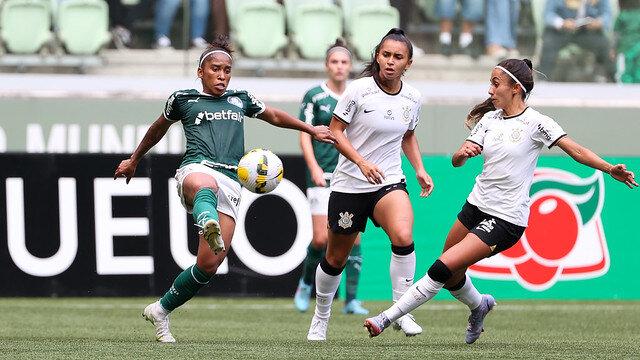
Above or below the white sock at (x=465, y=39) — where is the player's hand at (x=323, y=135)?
above

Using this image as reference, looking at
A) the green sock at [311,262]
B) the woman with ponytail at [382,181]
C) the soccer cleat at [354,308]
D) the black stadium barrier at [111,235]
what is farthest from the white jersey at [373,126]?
the black stadium barrier at [111,235]

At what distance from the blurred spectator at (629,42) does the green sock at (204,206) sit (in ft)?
33.2

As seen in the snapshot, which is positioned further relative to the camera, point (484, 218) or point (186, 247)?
point (186, 247)

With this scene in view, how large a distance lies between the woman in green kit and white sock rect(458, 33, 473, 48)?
874 cm

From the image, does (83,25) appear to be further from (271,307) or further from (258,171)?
(258,171)

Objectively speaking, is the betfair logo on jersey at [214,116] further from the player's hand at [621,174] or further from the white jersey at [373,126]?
the player's hand at [621,174]

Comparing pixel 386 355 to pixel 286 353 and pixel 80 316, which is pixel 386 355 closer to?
pixel 286 353

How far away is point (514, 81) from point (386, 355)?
6.43 ft

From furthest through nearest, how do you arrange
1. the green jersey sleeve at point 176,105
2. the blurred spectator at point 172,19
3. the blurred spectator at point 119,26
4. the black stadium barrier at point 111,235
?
the blurred spectator at point 172,19 < the blurred spectator at point 119,26 < the black stadium barrier at point 111,235 < the green jersey sleeve at point 176,105

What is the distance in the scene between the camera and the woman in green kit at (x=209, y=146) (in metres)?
8.71

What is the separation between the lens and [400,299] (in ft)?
28.2

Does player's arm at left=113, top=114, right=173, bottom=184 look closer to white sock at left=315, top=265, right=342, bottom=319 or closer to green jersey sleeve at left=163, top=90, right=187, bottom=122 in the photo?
green jersey sleeve at left=163, top=90, right=187, bottom=122

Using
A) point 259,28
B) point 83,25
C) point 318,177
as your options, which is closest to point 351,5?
point 259,28

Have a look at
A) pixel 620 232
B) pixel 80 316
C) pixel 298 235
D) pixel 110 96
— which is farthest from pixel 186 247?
pixel 620 232
